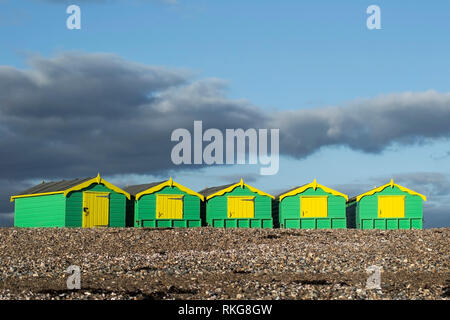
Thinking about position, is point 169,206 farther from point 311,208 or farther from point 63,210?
point 311,208

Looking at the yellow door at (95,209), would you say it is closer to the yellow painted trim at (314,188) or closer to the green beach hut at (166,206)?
the green beach hut at (166,206)

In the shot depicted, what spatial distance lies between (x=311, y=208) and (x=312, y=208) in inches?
2.9

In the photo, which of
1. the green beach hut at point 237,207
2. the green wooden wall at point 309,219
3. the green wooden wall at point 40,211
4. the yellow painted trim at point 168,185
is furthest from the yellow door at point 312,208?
the green wooden wall at point 40,211

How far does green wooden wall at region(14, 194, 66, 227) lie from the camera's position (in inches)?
1539

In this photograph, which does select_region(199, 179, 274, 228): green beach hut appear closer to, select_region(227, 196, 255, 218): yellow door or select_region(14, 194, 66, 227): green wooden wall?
select_region(227, 196, 255, 218): yellow door

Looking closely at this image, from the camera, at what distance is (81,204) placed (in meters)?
38.9

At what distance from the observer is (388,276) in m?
20.4

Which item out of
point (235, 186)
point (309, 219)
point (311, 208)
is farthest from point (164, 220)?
point (311, 208)

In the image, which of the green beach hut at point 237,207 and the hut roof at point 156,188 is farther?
the green beach hut at point 237,207

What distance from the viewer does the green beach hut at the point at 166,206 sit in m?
40.4

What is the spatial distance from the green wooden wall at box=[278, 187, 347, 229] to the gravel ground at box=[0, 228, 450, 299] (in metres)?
6.76

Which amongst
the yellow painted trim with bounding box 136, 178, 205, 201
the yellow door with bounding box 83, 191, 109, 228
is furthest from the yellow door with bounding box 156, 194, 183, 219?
the yellow door with bounding box 83, 191, 109, 228

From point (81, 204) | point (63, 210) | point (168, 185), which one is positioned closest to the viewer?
point (63, 210)
